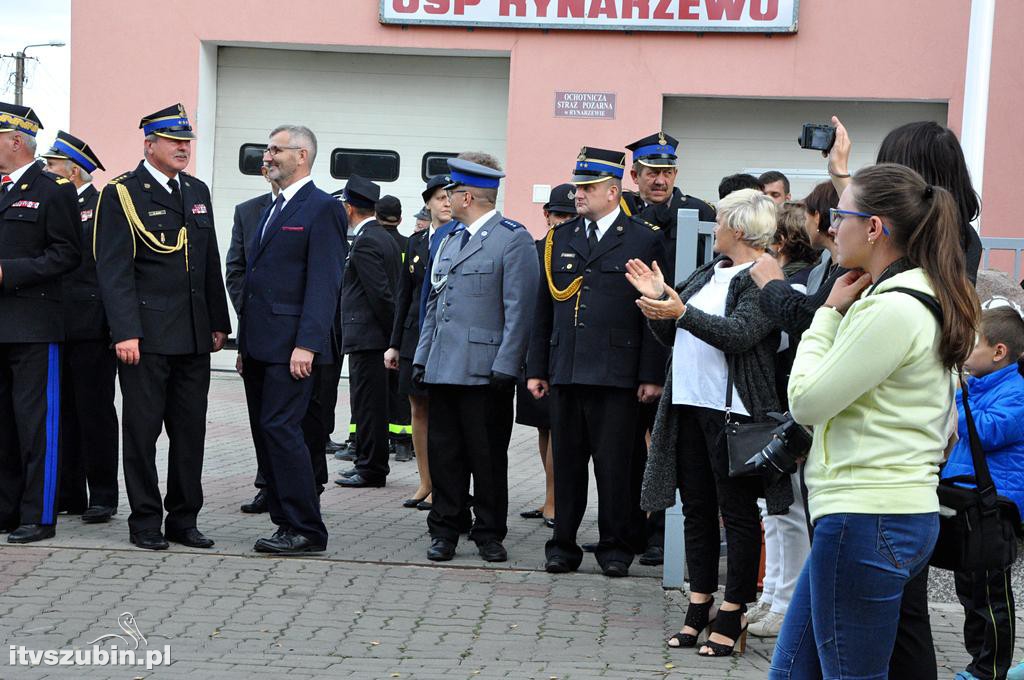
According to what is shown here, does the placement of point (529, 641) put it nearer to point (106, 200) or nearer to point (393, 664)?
point (393, 664)

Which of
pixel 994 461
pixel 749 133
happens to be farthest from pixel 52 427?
pixel 749 133

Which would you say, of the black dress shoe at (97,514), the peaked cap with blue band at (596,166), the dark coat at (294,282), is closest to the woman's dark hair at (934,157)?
the peaked cap with blue band at (596,166)

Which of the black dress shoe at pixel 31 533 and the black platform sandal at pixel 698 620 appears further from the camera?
the black dress shoe at pixel 31 533

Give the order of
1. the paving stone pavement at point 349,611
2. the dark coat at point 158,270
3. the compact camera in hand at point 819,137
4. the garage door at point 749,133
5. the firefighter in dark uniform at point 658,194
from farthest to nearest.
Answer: the garage door at point 749,133
the firefighter in dark uniform at point 658,194
the dark coat at point 158,270
the paving stone pavement at point 349,611
the compact camera in hand at point 819,137

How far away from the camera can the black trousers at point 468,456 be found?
7105 millimetres

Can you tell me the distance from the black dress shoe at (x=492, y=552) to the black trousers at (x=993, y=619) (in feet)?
8.95

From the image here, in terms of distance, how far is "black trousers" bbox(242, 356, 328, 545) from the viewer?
271 inches

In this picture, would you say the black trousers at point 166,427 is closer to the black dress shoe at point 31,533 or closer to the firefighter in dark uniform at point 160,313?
the firefighter in dark uniform at point 160,313

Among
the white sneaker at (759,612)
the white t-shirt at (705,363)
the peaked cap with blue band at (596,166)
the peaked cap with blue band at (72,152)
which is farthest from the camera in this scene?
the peaked cap with blue band at (72,152)

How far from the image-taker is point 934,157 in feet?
14.4

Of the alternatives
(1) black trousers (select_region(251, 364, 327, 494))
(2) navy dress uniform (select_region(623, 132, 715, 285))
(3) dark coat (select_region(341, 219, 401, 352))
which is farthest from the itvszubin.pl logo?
(3) dark coat (select_region(341, 219, 401, 352))

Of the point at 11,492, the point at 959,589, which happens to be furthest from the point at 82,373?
the point at 959,589

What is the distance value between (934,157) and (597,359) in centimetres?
247

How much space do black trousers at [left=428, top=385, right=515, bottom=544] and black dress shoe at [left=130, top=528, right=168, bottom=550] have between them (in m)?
1.38
